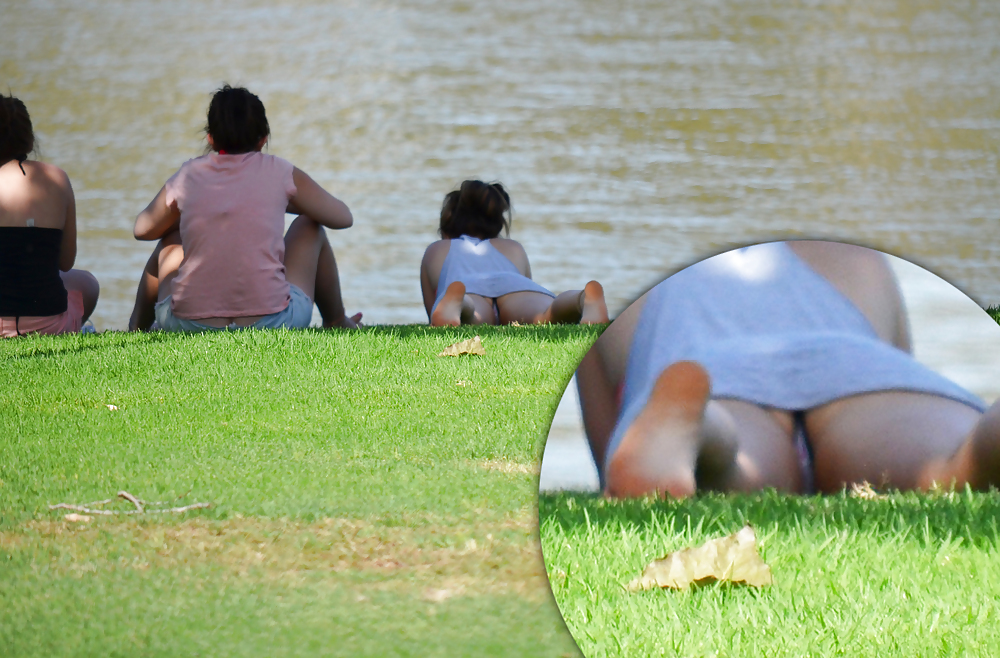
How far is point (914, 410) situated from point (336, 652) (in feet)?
3.14

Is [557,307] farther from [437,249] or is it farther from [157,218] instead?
[157,218]

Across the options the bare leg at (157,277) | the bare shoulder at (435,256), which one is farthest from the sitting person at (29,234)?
the bare shoulder at (435,256)

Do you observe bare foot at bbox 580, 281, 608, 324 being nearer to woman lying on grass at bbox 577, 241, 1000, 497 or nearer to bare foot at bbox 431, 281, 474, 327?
bare foot at bbox 431, 281, 474, 327

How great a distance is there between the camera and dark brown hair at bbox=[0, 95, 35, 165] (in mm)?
6203

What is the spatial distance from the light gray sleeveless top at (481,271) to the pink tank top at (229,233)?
1.39 m

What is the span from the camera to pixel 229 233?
5.77 meters

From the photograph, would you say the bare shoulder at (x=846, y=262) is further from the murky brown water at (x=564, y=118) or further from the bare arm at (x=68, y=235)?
the murky brown water at (x=564, y=118)

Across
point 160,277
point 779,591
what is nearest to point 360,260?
point 160,277

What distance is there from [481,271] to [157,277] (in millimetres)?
1941

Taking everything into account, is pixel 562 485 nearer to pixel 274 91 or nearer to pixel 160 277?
pixel 160 277

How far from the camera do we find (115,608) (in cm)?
205

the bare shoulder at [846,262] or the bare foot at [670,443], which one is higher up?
the bare shoulder at [846,262]

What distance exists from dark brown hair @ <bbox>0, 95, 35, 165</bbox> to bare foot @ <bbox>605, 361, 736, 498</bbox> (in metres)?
5.34

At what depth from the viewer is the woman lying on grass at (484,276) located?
6.41m
